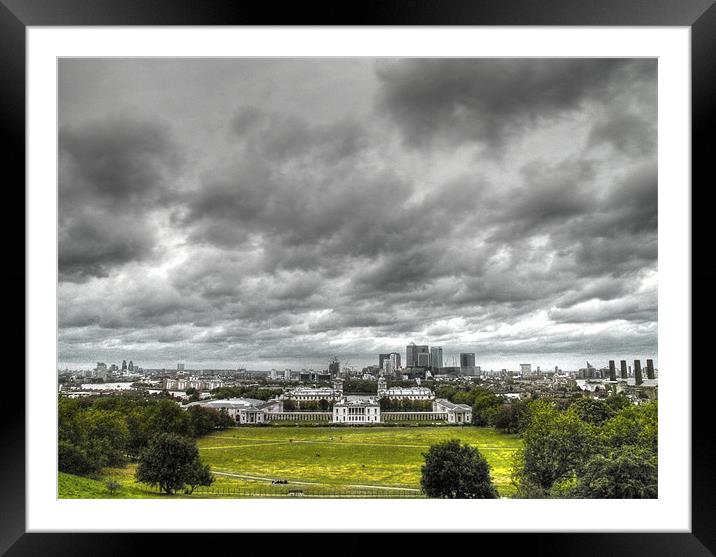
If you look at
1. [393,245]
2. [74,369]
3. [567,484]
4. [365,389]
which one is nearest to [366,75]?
[393,245]

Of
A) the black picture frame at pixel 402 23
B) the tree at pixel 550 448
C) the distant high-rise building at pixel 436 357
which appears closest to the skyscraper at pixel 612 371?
the tree at pixel 550 448

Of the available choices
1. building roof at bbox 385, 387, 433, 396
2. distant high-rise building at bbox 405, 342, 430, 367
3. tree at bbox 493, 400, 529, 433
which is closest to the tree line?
building roof at bbox 385, 387, 433, 396

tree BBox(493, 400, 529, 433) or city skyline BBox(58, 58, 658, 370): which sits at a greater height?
city skyline BBox(58, 58, 658, 370)

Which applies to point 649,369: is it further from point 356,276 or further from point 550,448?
point 356,276

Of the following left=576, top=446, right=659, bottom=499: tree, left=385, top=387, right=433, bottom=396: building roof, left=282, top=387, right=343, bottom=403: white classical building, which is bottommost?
left=576, top=446, right=659, bottom=499: tree

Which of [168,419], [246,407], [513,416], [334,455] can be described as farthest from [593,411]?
[168,419]

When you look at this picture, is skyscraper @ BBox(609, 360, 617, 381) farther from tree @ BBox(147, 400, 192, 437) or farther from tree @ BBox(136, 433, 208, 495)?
tree @ BBox(147, 400, 192, 437)
